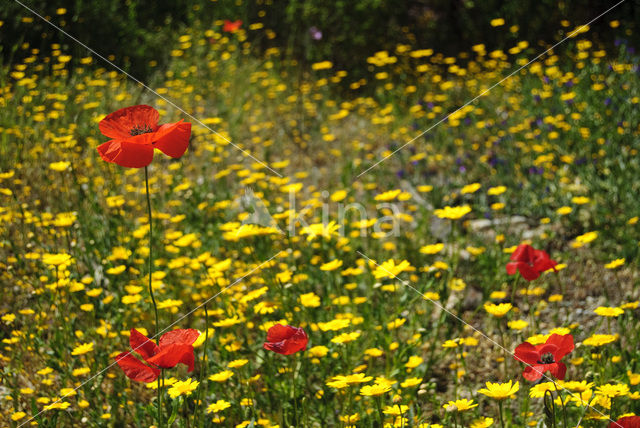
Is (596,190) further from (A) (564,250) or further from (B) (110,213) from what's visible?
(B) (110,213)

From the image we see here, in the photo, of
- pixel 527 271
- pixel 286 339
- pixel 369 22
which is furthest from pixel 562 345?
pixel 369 22

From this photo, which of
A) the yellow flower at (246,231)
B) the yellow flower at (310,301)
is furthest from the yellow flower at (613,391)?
the yellow flower at (246,231)

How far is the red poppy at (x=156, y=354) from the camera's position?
150 centimetres

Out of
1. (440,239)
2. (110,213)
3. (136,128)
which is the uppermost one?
(136,128)

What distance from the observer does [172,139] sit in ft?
5.35

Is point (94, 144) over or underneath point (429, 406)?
over

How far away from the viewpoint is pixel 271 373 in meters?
2.34

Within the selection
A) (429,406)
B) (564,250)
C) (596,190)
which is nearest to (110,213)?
(429,406)

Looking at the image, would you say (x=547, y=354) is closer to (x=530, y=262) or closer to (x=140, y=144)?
(x=530, y=262)

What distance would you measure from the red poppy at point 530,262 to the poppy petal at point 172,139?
1160 millimetres

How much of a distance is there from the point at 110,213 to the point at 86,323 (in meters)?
0.97

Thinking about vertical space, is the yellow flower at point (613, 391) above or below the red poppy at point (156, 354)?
below

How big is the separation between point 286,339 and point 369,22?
5.21 m

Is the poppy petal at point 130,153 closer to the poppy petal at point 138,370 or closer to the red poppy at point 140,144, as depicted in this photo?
the red poppy at point 140,144
